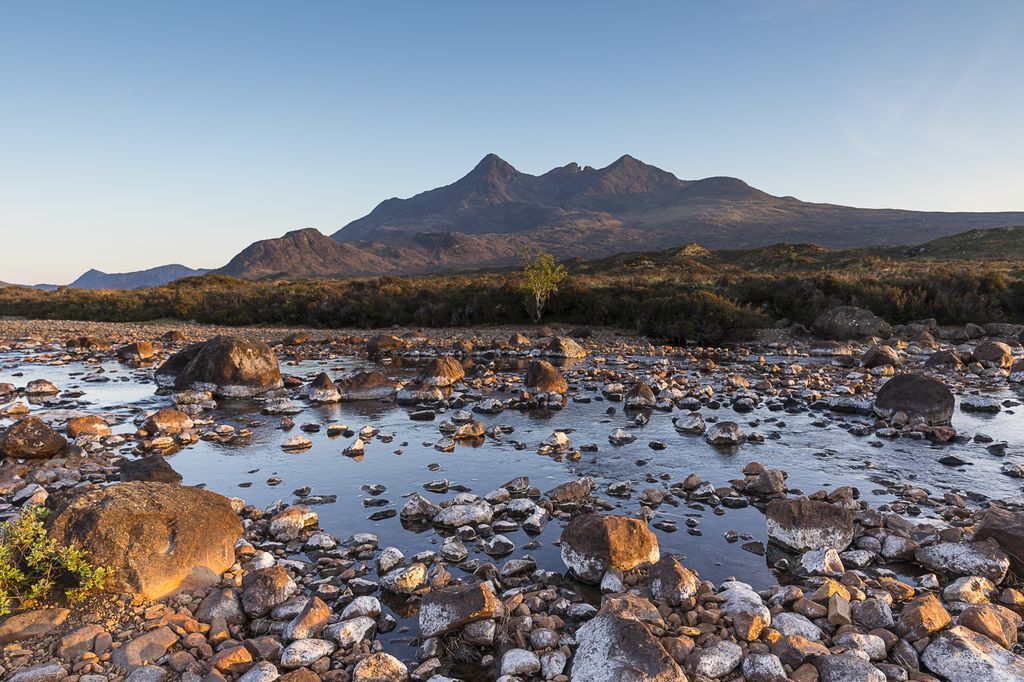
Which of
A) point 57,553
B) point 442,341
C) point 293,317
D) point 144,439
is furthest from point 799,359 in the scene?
point 293,317

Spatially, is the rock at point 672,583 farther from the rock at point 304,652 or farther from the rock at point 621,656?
the rock at point 304,652

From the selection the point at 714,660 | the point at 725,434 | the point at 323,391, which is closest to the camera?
the point at 714,660

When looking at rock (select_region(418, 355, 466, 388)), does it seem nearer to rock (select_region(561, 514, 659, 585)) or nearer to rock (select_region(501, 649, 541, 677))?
rock (select_region(561, 514, 659, 585))

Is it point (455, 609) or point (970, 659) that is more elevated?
point (455, 609)

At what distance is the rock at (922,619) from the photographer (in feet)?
18.5

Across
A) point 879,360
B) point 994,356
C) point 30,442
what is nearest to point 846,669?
point 30,442

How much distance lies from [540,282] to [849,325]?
56.4 ft

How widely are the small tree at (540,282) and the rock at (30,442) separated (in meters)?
28.5

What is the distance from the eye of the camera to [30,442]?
36.5 feet

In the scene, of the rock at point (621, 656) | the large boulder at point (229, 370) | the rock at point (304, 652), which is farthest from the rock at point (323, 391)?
the rock at point (621, 656)

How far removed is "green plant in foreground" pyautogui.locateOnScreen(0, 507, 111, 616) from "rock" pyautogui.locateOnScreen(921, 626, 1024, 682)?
7.71 metres

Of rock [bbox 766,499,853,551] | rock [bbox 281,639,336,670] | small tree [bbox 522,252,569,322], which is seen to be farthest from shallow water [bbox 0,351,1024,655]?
small tree [bbox 522,252,569,322]

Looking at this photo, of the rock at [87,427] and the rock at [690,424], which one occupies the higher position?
the rock at [87,427]

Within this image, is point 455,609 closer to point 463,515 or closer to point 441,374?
point 463,515
